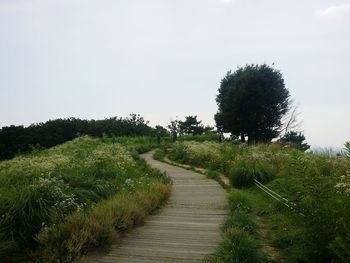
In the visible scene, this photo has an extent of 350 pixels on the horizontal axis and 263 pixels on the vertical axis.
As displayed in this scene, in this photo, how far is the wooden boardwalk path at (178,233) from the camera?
19.4 feet

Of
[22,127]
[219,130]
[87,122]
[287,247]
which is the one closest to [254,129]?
[219,130]

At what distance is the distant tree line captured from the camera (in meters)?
38.9

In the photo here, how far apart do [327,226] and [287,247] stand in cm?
176

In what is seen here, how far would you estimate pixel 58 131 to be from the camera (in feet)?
139

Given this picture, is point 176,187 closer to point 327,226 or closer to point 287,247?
point 287,247

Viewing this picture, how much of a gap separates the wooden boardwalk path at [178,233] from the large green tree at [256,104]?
74.1 feet

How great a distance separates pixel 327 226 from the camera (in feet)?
15.5

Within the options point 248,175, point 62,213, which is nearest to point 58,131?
point 248,175

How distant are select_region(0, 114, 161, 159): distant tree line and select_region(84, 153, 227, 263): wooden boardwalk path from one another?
2780 centimetres

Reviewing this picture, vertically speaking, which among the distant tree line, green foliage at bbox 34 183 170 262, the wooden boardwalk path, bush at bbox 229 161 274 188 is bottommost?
the wooden boardwalk path

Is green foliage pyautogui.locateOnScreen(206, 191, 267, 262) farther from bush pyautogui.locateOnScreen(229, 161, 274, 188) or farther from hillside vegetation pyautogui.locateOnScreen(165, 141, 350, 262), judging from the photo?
bush pyautogui.locateOnScreen(229, 161, 274, 188)

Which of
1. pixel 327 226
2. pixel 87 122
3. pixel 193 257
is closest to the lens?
pixel 327 226

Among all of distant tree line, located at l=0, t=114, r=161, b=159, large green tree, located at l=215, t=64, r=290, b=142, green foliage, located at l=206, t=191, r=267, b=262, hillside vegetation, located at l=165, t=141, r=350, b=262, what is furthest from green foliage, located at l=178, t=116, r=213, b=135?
green foliage, located at l=206, t=191, r=267, b=262

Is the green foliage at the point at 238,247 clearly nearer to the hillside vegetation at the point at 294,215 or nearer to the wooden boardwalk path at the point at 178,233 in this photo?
the hillside vegetation at the point at 294,215
